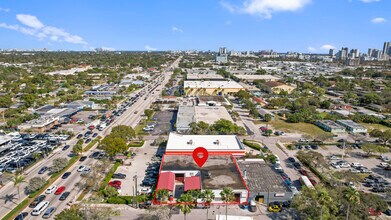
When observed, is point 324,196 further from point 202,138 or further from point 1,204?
point 1,204

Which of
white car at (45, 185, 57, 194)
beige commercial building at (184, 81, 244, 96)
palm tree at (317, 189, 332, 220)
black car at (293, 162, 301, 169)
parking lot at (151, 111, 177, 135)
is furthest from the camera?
beige commercial building at (184, 81, 244, 96)

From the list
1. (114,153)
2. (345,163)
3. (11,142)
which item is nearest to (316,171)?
(345,163)

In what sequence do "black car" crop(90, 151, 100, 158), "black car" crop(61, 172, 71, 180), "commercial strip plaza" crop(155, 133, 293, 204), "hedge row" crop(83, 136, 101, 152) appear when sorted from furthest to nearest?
"hedge row" crop(83, 136, 101, 152) → "black car" crop(90, 151, 100, 158) → "black car" crop(61, 172, 71, 180) → "commercial strip plaza" crop(155, 133, 293, 204)

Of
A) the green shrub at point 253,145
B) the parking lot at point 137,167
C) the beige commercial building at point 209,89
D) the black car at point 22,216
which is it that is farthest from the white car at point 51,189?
the beige commercial building at point 209,89

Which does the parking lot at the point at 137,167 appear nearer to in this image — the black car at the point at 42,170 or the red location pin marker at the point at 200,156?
the red location pin marker at the point at 200,156

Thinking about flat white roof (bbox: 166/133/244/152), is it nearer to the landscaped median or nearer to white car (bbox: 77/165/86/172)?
white car (bbox: 77/165/86/172)

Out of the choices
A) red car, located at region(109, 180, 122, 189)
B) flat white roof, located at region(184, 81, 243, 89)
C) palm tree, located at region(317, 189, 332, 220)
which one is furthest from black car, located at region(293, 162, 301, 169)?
flat white roof, located at region(184, 81, 243, 89)

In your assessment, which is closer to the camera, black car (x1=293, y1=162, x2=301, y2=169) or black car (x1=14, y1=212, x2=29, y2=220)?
black car (x1=14, y1=212, x2=29, y2=220)

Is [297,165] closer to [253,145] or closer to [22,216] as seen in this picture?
[253,145]
